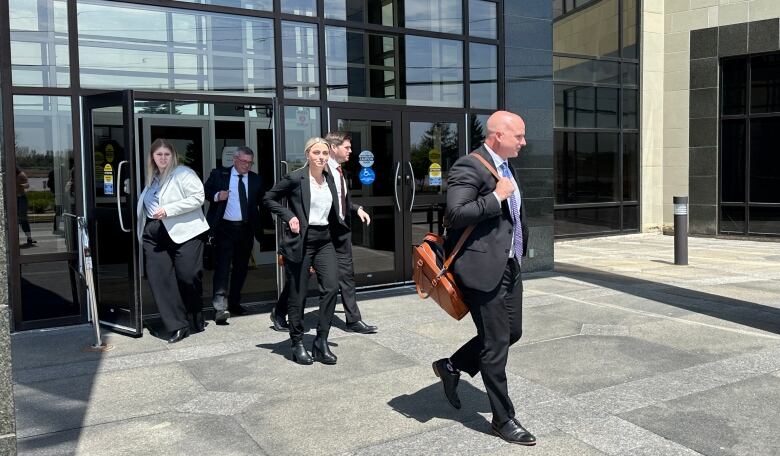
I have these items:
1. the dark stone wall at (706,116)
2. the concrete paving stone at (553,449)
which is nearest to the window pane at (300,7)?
the concrete paving stone at (553,449)

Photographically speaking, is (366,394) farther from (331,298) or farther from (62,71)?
(62,71)

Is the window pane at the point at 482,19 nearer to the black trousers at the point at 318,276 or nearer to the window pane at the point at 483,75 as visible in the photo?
the window pane at the point at 483,75

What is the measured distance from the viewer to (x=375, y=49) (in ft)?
28.8

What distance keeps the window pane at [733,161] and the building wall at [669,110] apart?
270 millimetres

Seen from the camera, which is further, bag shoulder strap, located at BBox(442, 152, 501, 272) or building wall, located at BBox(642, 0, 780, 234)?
building wall, located at BBox(642, 0, 780, 234)

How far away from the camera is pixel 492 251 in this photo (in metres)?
3.71

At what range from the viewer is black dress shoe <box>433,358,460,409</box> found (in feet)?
13.7

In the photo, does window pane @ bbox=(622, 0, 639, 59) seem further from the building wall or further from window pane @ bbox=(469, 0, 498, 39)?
window pane @ bbox=(469, 0, 498, 39)

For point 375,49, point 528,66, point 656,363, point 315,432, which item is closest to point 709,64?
point 528,66

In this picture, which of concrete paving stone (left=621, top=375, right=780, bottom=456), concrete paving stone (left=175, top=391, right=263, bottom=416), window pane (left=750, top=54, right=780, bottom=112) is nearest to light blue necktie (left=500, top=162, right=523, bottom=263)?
concrete paving stone (left=621, top=375, right=780, bottom=456)

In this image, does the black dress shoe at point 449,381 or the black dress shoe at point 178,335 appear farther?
the black dress shoe at point 178,335

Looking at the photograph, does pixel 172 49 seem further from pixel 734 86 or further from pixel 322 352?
pixel 734 86

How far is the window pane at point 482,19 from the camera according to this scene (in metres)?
9.54

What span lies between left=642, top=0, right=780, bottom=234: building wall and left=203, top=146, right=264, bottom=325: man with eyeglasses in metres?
11.3
